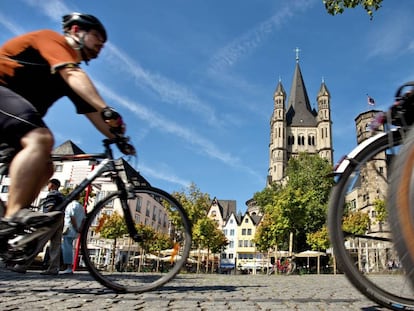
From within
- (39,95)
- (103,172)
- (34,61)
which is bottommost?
(103,172)

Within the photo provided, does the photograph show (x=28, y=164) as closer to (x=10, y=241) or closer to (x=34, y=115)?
(x=34, y=115)

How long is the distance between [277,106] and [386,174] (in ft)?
361

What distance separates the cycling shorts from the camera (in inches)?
99.1

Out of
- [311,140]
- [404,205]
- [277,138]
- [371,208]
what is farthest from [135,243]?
[311,140]

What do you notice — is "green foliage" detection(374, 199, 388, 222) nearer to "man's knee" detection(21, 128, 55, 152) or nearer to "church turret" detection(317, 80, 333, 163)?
"man's knee" detection(21, 128, 55, 152)

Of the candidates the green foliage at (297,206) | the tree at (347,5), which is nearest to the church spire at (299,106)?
the green foliage at (297,206)

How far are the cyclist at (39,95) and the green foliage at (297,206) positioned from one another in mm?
19975

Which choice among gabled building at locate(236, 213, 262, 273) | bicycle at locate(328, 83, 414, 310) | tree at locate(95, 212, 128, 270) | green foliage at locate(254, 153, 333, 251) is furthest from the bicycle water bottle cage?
gabled building at locate(236, 213, 262, 273)

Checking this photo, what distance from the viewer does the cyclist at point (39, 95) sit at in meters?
2.51

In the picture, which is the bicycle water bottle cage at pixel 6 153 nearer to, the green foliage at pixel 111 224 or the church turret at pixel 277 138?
the green foliage at pixel 111 224

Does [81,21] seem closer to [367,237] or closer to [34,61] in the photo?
[34,61]

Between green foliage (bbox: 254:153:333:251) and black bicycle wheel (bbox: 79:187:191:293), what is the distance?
19.1m

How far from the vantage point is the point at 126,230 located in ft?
11.4

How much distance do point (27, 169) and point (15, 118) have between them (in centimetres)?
35
